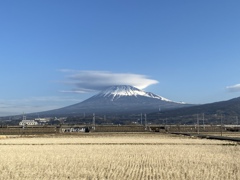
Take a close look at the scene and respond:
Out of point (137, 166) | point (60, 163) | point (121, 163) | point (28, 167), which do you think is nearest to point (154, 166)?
point (137, 166)

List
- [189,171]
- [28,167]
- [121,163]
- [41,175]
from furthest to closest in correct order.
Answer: [121,163] < [28,167] < [189,171] < [41,175]

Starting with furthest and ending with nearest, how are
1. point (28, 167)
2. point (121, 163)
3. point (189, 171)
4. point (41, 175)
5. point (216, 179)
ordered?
point (121, 163) < point (28, 167) < point (189, 171) < point (41, 175) < point (216, 179)

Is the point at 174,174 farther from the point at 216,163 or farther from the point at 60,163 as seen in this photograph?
the point at 60,163

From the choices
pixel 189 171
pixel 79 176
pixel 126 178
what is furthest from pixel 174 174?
pixel 79 176

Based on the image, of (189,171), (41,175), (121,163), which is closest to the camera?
(41,175)

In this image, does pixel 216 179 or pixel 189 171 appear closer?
pixel 216 179

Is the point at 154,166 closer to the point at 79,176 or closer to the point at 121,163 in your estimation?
the point at 121,163

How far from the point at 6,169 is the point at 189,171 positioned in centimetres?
867

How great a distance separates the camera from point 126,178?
14422 mm

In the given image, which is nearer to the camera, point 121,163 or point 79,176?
point 79,176

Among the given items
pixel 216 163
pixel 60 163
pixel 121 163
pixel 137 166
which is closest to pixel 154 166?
pixel 137 166

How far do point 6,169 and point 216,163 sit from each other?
36.2 feet

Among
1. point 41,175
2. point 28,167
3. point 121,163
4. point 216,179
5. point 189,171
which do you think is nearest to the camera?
point 216,179

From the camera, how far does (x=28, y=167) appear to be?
17688mm
